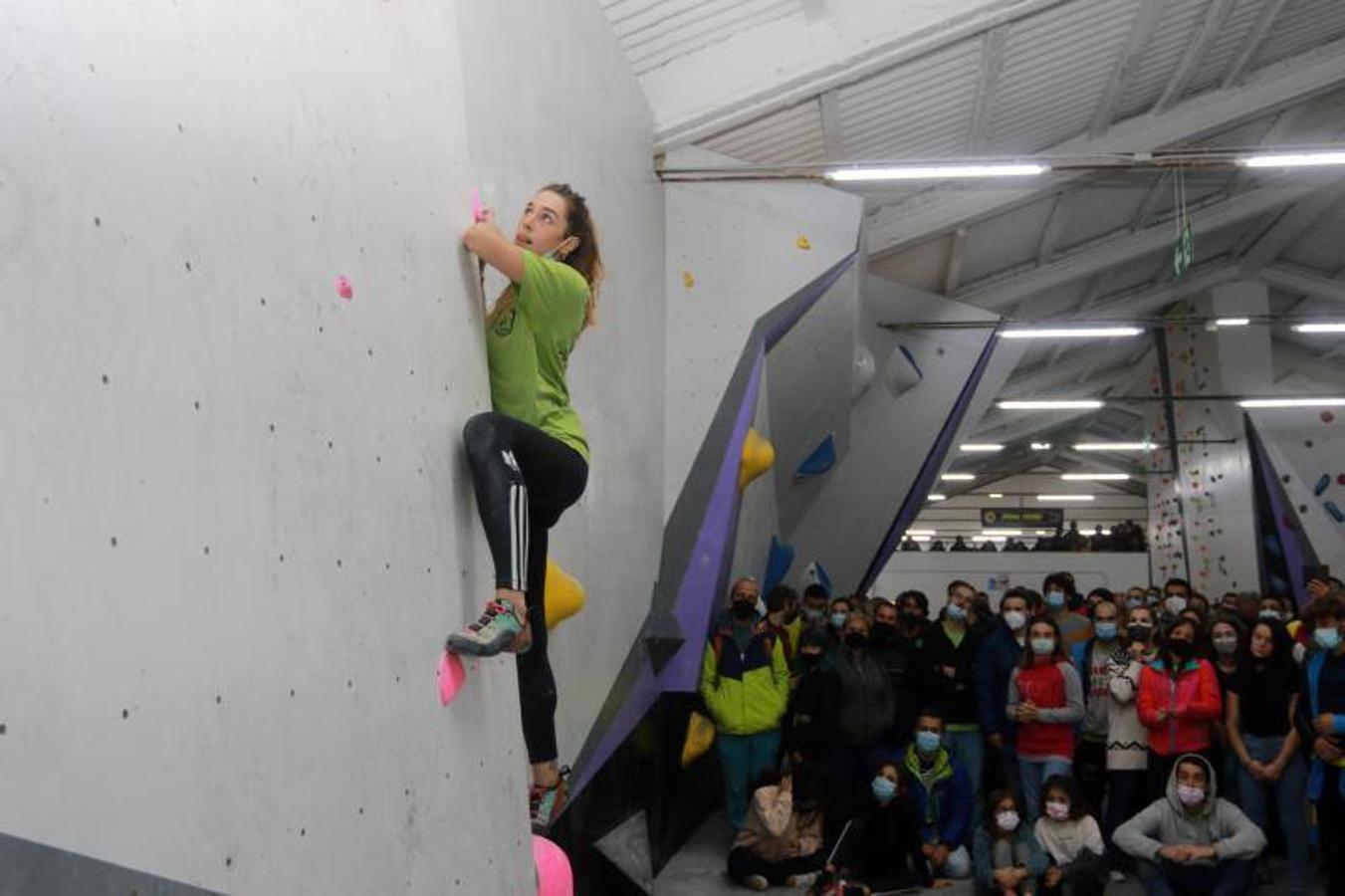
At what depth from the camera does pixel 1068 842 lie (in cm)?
600

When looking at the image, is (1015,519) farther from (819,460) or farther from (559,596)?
(559,596)

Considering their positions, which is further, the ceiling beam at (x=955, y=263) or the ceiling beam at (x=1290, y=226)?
the ceiling beam at (x=1290, y=226)

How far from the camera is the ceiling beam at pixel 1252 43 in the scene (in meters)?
10.0

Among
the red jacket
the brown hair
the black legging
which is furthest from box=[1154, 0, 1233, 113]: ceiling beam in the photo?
the black legging

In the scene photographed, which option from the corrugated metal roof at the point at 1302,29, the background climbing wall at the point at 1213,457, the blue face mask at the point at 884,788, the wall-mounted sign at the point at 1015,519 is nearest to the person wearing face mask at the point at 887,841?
the blue face mask at the point at 884,788

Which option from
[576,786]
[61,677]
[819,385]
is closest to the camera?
[61,677]

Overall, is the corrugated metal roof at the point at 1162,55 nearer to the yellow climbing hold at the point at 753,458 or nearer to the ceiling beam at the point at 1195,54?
the ceiling beam at the point at 1195,54

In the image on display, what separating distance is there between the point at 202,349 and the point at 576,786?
3.58m

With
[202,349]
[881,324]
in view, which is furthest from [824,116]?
[202,349]

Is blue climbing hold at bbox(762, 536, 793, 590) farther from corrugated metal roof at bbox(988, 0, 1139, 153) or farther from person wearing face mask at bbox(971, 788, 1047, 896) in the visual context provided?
person wearing face mask at bbox(971, 788, 1047, 896)

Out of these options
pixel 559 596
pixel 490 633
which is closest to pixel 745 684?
pixel 559 596

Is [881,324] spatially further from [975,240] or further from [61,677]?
[61,677]

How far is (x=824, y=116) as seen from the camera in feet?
27.1

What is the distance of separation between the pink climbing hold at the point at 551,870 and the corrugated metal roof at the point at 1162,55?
7.56m
